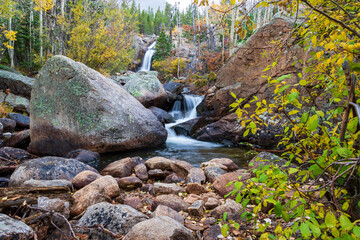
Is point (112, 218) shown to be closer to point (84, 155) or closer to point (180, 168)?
point (180, 168)

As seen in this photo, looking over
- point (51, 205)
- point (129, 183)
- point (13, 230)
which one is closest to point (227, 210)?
point (129, 183)

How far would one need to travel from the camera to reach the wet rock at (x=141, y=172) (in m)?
4.76

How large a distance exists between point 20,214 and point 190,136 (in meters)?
8.07

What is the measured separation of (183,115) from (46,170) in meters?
9.53

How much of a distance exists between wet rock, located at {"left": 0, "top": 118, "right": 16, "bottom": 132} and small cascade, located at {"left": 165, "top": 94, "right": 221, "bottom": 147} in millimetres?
6365

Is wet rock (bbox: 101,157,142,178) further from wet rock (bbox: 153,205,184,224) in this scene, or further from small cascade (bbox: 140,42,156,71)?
small cascade (bbox: 140,42,156,71)

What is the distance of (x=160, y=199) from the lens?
11.0 ft

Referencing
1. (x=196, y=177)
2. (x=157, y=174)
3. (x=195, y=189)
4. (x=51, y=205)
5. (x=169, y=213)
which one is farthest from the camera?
(x=157, y=174)

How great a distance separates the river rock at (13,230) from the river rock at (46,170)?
2613mm

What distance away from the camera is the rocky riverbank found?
2.04 m

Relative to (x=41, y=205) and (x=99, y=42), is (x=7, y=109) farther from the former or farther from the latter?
(x=41, y=205)

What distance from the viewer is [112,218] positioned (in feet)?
8.25

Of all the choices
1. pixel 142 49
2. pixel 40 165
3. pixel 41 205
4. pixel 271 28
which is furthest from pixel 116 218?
pixel 142 49

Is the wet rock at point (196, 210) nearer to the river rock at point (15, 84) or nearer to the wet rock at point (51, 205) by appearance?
the wet rock at point (51, 205)
